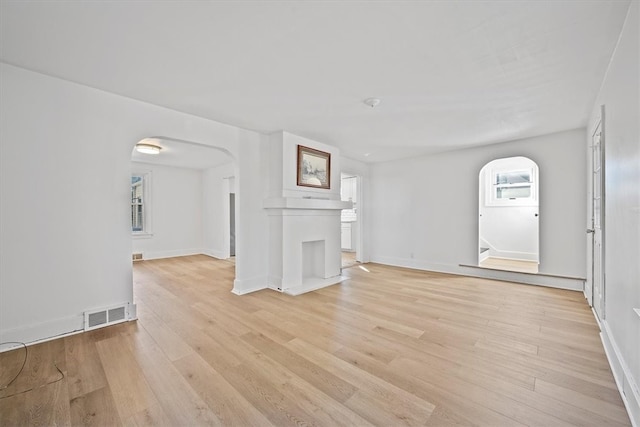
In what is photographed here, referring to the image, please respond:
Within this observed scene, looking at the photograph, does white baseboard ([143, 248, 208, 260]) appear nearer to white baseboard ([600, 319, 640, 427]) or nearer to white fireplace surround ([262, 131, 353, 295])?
white fireplace surround ([262, 131, 353, 295])

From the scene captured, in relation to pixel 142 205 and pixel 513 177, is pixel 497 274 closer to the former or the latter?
pixel 513 177

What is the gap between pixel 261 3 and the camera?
1.53 m

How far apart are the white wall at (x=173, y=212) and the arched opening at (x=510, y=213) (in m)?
7.04

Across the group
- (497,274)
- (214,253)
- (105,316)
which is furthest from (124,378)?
(214,253)

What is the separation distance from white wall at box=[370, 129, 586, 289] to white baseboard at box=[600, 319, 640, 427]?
227 centimetres

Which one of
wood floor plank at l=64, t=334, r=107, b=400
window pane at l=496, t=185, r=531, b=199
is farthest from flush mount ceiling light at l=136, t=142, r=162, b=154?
window pane at l=496, t=185, r=531, b=199

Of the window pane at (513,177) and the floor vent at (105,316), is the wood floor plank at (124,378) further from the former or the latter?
the window pane at (513,177)

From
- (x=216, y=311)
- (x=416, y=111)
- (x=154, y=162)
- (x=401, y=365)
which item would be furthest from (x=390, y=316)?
(x=154, y=162)

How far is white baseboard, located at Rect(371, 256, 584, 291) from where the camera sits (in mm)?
3945

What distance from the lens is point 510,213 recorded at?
20.0 ft

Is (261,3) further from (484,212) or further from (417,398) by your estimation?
(484,212)

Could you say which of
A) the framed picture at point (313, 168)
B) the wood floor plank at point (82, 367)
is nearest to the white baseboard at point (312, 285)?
the framed picture at point (313, 168)

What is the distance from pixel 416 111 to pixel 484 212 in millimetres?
4595

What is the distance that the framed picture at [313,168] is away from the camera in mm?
4188
